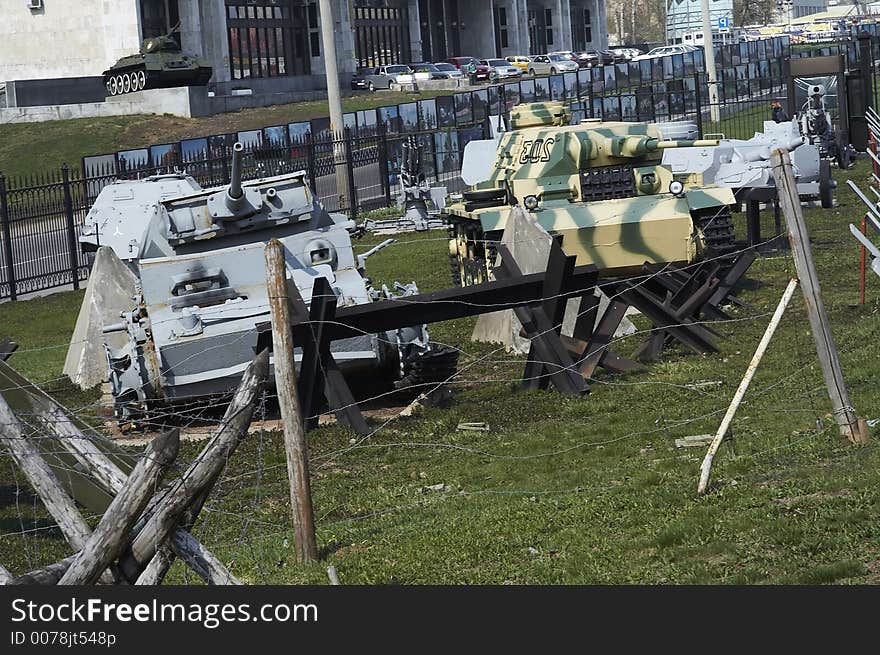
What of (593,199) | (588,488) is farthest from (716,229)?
(588,488)

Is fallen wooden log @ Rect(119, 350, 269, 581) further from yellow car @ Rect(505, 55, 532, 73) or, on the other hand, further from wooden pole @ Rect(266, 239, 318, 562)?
yellow car @ Rect(505, 55, 532, 73)

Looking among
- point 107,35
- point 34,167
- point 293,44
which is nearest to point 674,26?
point 293,44

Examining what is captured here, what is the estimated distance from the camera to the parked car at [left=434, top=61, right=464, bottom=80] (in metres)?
72.5

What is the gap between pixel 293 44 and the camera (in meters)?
77.8

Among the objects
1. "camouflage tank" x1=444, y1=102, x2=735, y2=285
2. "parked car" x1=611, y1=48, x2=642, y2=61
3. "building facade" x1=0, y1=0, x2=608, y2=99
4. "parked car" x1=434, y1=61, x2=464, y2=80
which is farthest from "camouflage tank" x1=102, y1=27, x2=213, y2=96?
"camouflage tank" x1=444, y1=102, x2=735, y2=285

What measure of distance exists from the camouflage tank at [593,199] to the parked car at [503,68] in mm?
53965

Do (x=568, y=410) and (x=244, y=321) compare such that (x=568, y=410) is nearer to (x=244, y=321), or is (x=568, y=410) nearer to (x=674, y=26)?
(x=244, y=321)

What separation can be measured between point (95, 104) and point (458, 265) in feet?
124

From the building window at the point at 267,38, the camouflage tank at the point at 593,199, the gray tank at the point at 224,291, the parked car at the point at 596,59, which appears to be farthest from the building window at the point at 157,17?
the gray tank at the point at 224,291

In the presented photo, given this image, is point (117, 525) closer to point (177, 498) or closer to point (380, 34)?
point (177, 498)

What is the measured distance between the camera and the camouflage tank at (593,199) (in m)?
16.7

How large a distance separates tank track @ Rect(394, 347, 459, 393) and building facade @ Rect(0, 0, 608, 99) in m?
52.0

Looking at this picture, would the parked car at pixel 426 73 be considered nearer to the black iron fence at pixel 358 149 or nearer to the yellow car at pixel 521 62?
the yellow car at pixel 521 62

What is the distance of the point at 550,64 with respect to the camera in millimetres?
80188
